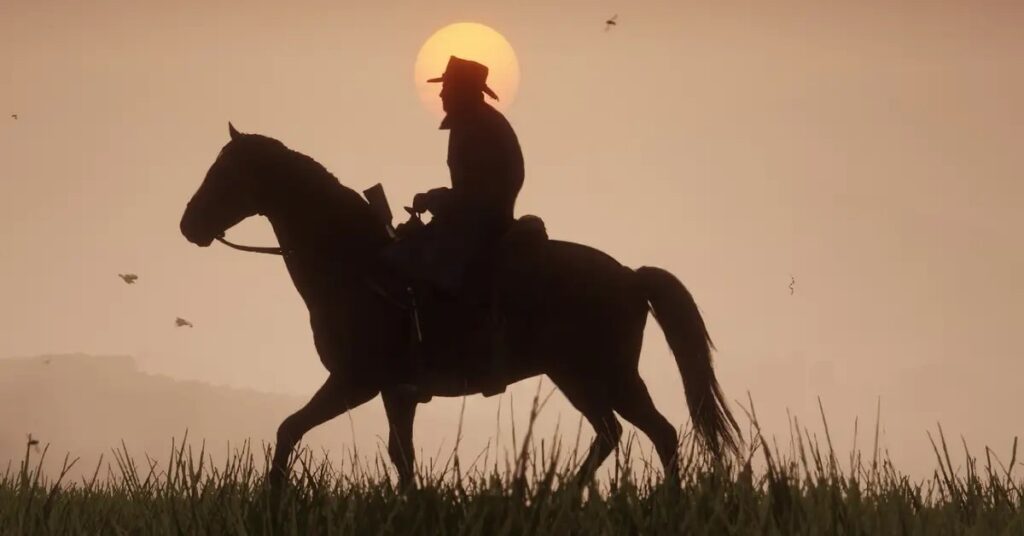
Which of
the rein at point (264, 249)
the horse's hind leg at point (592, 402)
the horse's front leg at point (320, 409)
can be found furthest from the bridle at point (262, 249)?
the horse's hind leg at point (592, 402)

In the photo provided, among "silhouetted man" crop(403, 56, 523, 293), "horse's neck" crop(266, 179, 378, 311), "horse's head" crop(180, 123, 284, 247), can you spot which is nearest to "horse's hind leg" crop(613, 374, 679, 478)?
"silhouetted man" crop(403, 56, 523, 293)

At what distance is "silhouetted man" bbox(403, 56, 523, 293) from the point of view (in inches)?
255

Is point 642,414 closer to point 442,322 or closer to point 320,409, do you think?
point 442,322

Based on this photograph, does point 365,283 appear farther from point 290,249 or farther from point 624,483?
point 624,483

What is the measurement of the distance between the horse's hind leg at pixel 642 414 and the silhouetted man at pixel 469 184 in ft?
4.11

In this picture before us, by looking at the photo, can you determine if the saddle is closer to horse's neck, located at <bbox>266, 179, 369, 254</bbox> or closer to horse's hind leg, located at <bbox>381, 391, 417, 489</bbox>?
horse's hind leg, located at <bbox>381, 391, 417, 489</bbox>

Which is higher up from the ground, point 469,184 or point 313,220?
point 469,184

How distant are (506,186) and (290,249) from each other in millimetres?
1494

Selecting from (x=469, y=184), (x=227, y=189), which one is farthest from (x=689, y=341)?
(x=227, y=189)

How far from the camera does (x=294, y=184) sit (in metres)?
6.79

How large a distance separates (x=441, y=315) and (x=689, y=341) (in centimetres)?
165

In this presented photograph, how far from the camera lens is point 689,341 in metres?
6.85

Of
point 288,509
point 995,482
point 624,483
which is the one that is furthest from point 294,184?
point 995,482

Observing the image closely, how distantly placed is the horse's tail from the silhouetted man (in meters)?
1.11
